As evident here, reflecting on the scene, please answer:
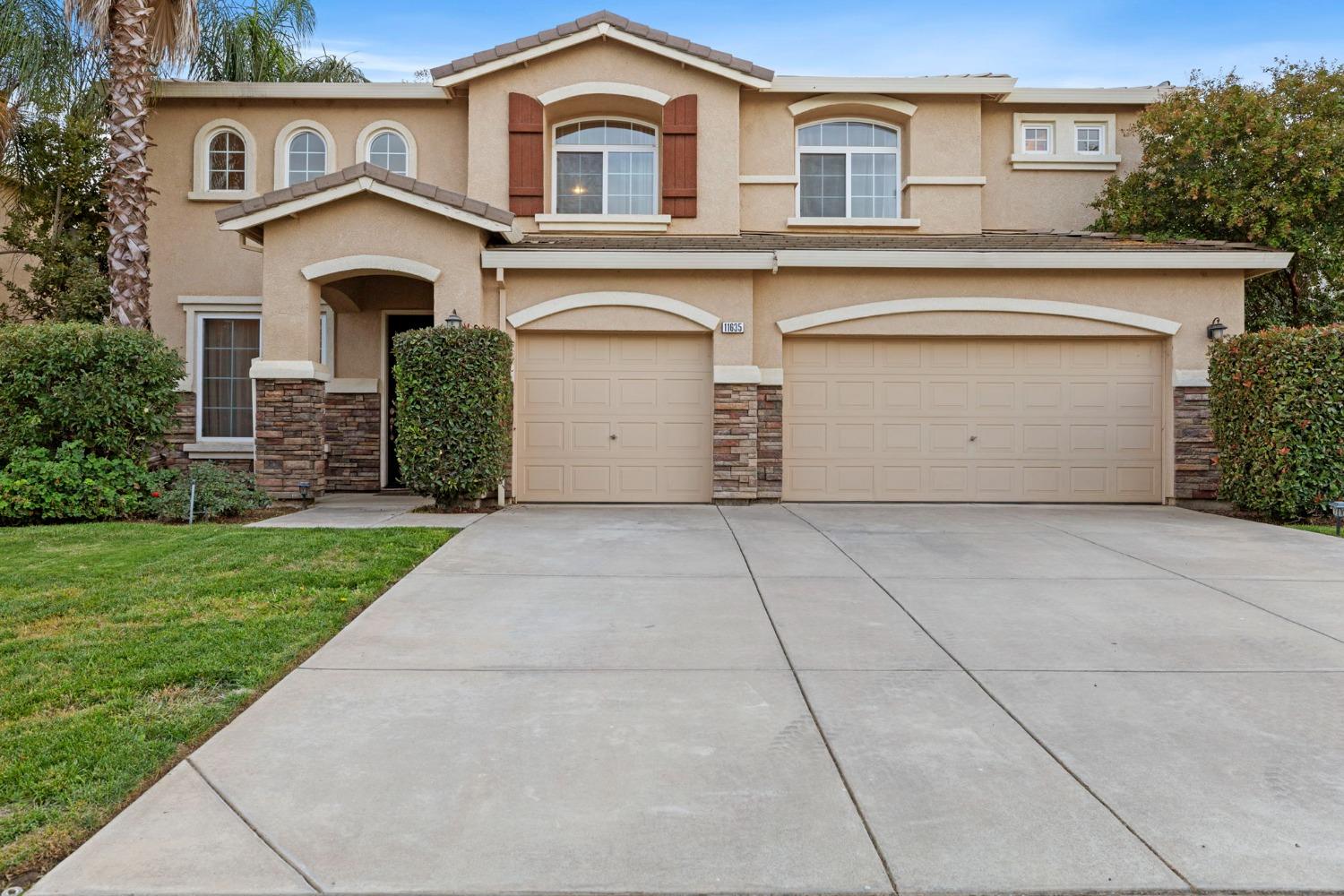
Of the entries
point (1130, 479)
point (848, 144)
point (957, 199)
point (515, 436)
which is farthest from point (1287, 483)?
point (515, 436)

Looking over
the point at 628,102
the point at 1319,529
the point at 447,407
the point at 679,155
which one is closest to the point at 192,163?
the point at 628,102

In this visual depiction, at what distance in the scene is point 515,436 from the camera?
11672mm

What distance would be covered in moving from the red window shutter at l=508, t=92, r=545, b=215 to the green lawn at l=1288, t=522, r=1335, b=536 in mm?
11108

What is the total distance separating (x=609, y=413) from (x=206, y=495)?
5.09 meters

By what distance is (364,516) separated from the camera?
10016 millimetres

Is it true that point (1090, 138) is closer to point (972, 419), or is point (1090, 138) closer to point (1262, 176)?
point (1262, 176)

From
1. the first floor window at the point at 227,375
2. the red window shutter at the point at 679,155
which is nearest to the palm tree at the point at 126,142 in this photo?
the first floor window at the point at 227,375

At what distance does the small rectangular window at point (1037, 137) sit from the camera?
14789 millimetres

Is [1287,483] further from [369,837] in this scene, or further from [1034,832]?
[369,837]

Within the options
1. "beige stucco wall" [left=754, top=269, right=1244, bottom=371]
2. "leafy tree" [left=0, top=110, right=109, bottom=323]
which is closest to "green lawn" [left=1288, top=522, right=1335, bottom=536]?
"beige stucco wall" [left=754, top=269, right=1244, bottom=371]

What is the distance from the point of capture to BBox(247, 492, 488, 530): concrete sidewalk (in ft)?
30.2

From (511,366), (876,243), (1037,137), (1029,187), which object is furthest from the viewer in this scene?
(1037,137)

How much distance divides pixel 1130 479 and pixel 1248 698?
8.77 metres

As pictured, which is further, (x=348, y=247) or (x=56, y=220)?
(x=56, y=220)
